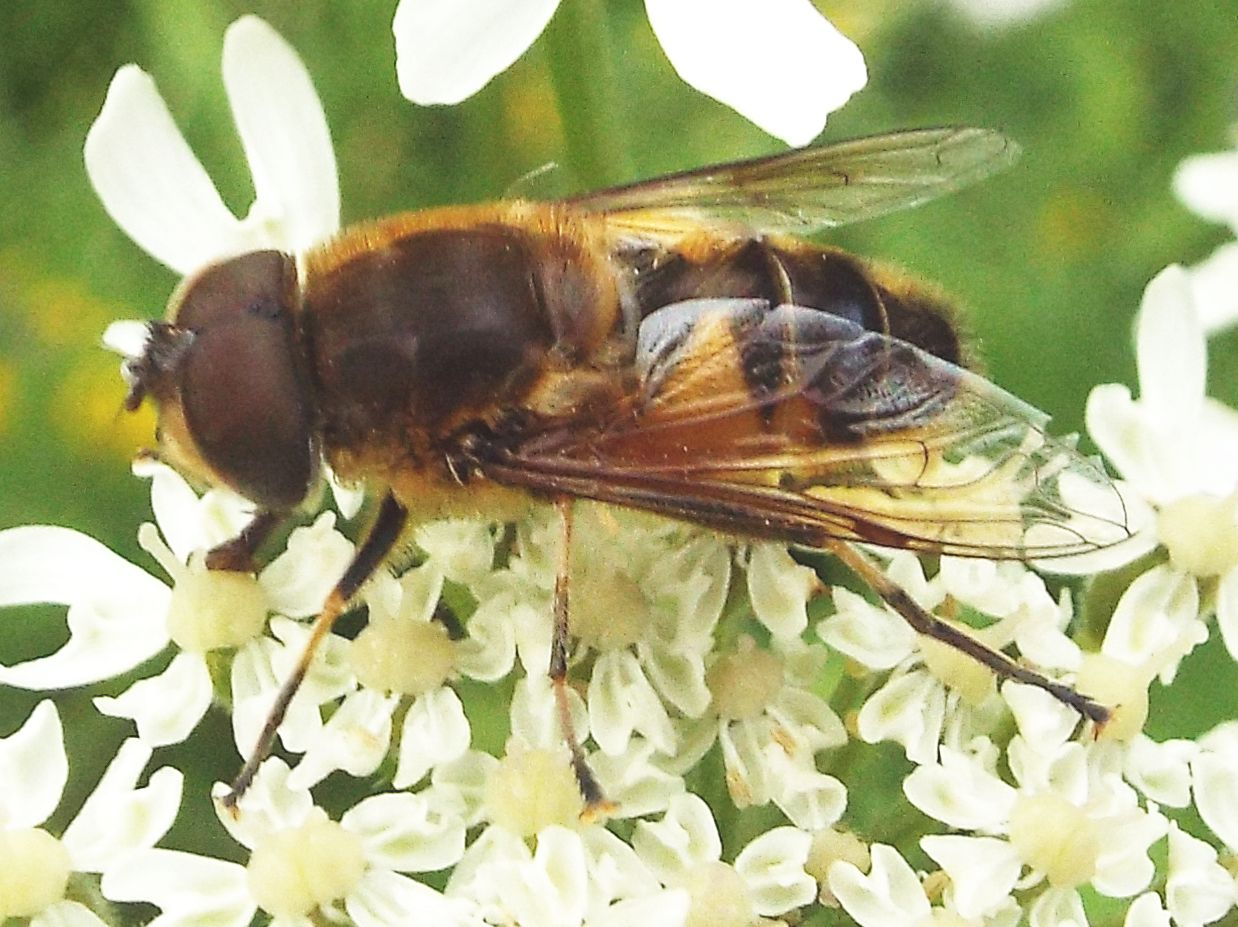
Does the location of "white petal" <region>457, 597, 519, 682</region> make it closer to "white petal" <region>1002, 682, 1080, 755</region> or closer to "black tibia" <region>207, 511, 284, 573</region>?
"black tibia" <region>207, 511, 284, 573</region>

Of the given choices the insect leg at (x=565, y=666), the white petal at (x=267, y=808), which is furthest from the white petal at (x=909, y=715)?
the white petal at (x=267, y=808)

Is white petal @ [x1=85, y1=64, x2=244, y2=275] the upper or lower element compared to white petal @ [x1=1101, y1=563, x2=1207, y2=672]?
upper

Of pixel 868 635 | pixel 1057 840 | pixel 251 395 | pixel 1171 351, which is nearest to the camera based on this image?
pixel 251 395

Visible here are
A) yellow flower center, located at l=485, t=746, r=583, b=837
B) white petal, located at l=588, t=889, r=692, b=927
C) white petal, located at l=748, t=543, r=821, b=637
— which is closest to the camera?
white petal, located at l=588, t=889, r=692, b=927

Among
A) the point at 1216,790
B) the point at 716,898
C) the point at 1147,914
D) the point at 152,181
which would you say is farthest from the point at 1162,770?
the point at 152,181

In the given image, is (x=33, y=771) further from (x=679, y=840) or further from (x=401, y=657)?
(x=679, y=840)

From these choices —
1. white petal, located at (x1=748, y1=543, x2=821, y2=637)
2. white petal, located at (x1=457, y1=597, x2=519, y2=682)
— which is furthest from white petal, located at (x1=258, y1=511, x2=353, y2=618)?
white petal, located at (x1=748, y1=543, x2=821, y2=637)

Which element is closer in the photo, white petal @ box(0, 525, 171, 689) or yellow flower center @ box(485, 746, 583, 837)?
yellow flower center @ box(485, 746, 583, 837)

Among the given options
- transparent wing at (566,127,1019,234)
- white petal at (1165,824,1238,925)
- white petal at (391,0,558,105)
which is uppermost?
white petal at (391,0,558,105)
